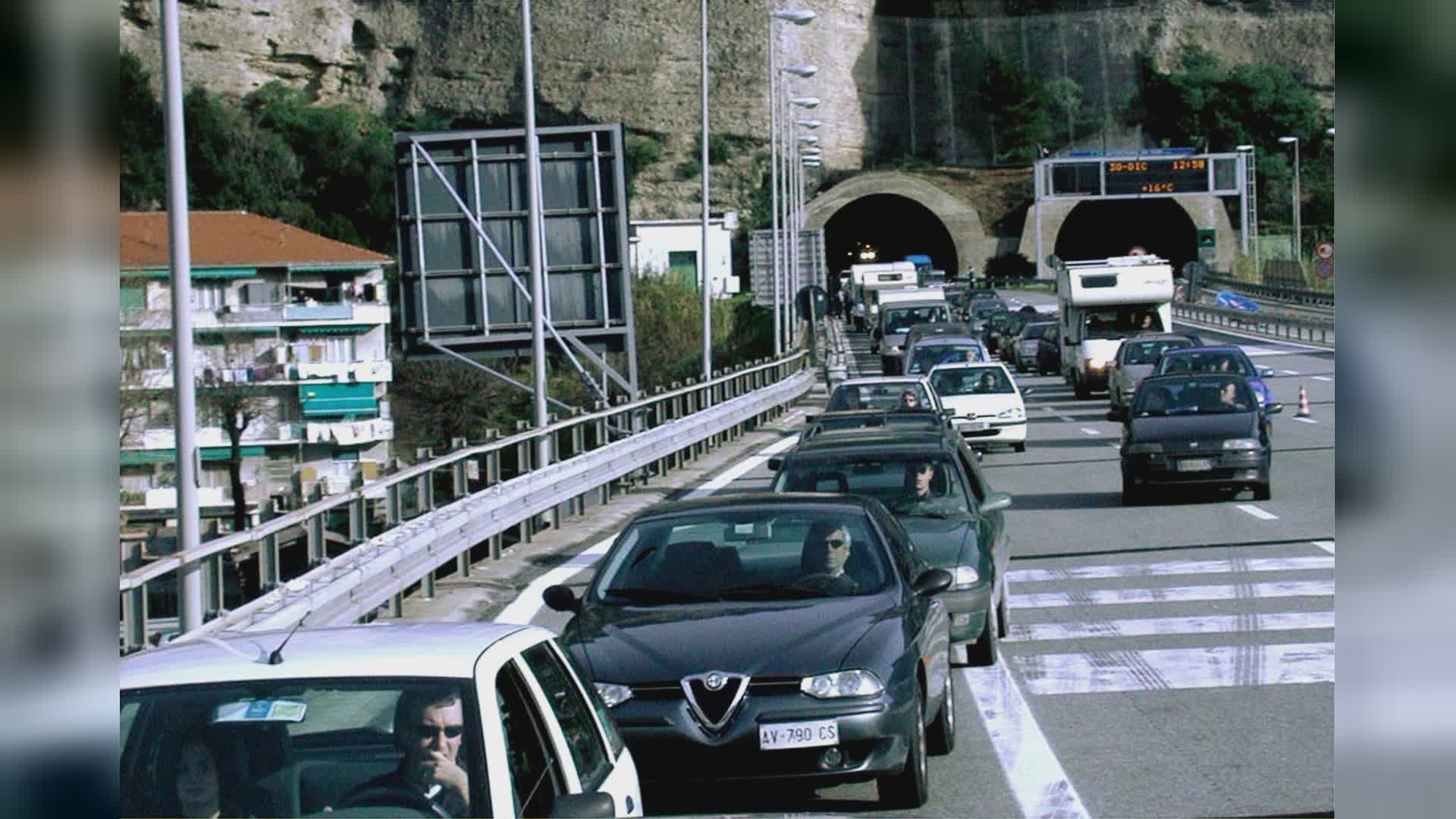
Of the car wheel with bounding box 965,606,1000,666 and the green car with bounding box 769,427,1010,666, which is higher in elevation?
the green car with bounding box 769,427,1010,666

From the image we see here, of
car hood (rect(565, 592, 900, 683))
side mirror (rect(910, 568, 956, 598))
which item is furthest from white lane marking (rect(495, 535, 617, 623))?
car hood (rect(565, 592, 900, 683))

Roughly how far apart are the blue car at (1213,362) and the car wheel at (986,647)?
20580mm

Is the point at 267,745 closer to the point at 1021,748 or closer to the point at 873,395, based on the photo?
the point at 1021,748

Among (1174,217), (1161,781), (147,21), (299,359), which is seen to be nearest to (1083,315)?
(299,359)

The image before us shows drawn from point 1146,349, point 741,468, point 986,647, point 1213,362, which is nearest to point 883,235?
point 1146,349

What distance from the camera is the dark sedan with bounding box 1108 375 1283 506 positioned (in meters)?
24.6

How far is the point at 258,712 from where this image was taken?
4852mm

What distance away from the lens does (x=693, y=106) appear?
138500 millimetres

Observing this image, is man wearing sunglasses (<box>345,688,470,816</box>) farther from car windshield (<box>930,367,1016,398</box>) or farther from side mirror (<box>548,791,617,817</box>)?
car windshield (<box>930,367,1016,398</box>)

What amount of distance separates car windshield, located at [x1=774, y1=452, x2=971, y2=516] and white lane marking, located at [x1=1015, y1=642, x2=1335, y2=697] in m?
1.30

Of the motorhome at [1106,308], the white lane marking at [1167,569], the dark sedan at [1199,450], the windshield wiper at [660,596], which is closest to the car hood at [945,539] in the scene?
the windshield wiper at [660,596]

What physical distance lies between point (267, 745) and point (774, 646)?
423 centimetres

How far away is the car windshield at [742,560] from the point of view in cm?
984
